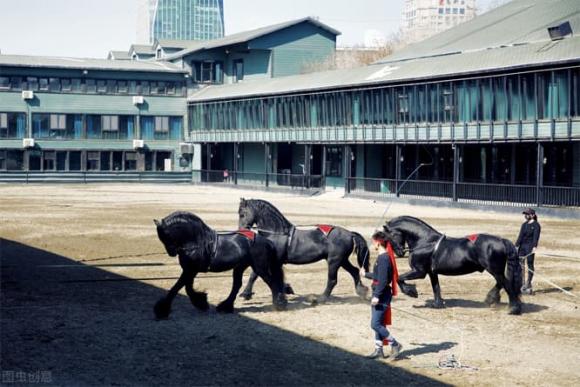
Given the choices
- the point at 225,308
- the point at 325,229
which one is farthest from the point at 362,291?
the point at 225,308

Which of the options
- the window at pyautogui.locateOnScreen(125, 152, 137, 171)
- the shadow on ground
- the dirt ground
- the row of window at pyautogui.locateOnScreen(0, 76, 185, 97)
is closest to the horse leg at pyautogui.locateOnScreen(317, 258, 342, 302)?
the dirt ground

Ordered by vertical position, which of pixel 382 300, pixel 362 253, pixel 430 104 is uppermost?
pixel 430 104

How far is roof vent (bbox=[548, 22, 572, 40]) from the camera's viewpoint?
52.2 metres

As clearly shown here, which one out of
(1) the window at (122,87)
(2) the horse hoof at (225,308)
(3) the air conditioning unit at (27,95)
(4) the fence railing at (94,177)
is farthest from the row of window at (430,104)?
(2) the horse hoof at (225,308)

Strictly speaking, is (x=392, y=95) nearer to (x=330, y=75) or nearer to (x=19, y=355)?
(x=330, y=75)

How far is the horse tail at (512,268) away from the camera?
16.8m

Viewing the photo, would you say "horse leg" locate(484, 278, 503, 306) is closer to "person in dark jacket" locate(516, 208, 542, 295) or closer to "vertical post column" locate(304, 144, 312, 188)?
"person in dark jacket" locate(516, 208, 542, 295)

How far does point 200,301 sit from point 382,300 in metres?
4.39

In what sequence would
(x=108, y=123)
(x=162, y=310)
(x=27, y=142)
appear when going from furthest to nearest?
(x=108, y=123) → (x=27, y=142) → (x=162, y=310)

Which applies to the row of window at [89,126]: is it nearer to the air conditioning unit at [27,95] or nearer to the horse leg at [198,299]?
the air conditioning unit at [27,95]

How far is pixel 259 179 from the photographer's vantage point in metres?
79.1

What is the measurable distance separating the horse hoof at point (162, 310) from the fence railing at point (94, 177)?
6803 centimetres

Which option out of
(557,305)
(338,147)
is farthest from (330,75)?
(557,305)

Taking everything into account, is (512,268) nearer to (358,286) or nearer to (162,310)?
(358,286)
